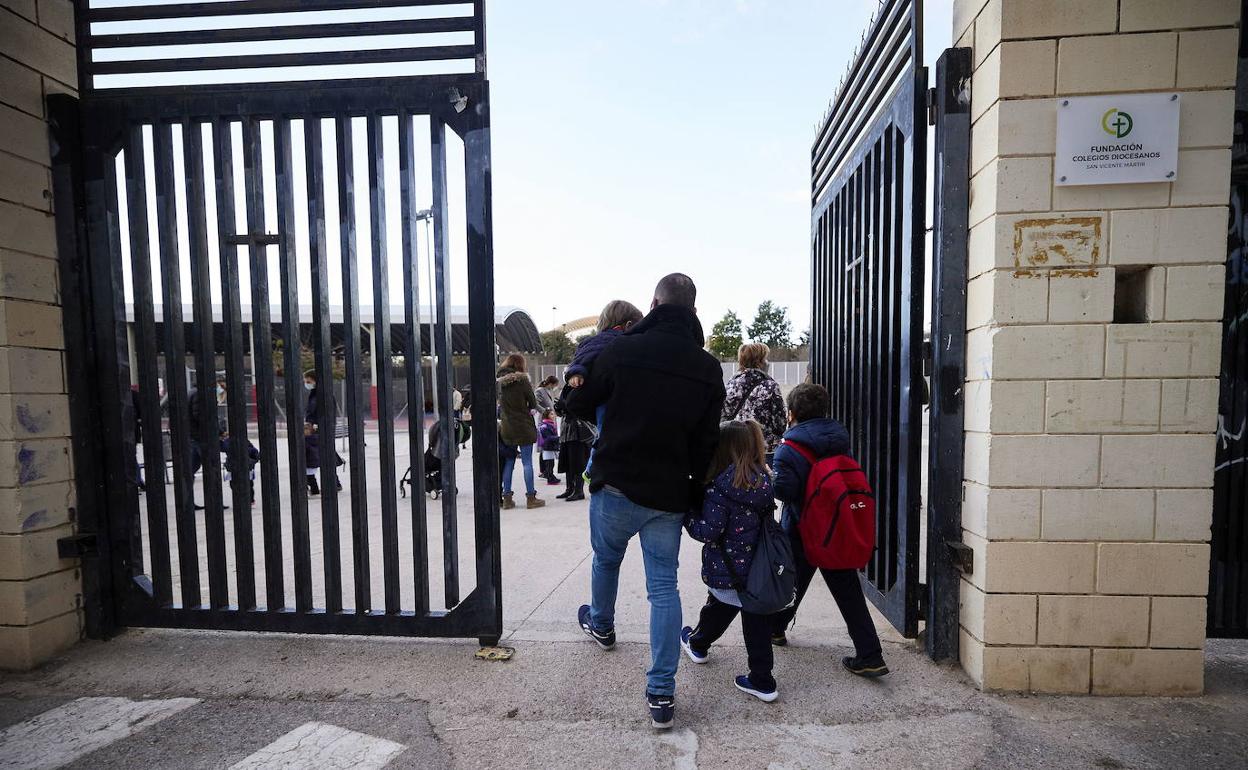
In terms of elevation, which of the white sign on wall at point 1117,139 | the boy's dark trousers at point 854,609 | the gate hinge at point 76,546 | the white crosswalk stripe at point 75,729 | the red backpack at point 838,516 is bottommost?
the white crosswalk stripe at point 75,729

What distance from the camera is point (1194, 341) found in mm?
2670

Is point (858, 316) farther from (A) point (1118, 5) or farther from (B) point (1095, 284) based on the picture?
(A) point (1118, 5)

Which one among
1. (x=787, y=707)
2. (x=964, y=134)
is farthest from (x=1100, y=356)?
(x=787, y=707)

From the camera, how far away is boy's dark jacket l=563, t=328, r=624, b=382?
278cm

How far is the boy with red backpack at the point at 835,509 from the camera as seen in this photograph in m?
2.90

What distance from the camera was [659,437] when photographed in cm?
262

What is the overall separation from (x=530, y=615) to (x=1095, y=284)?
333 cm

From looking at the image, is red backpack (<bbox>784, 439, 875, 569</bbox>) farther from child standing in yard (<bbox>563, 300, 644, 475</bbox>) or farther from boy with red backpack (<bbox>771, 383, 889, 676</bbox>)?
child standing in yard (<bbox>563, 300, 644, 475</bbox>)

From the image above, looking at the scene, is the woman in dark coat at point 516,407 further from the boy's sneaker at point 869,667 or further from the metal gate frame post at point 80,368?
the boy's sneaker at point 869,667

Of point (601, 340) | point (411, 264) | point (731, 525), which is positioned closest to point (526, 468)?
point (411, 264)

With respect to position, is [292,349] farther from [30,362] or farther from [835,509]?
[835,509]

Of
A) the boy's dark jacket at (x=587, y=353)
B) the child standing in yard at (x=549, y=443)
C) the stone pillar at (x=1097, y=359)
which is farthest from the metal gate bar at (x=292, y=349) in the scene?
the child standing in yard at (x=549, y=443)

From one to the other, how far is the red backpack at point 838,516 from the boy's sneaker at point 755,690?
0.61 meters

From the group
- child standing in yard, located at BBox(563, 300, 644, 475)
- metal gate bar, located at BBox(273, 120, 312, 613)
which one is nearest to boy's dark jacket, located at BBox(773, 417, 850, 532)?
child standing in yard, located at BBox(563, 300, 644, 475)
